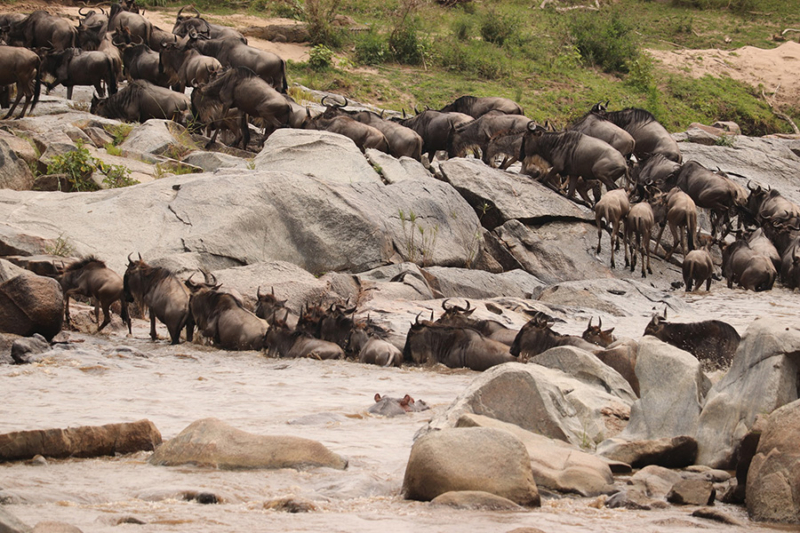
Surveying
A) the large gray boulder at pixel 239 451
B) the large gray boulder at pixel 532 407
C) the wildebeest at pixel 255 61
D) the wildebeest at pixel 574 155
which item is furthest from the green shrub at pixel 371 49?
the large gray boulder at pixel 239 451

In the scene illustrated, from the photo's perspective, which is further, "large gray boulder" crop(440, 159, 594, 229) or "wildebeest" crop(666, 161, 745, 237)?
"wildebeest" crop(666, 161, 745, 237)

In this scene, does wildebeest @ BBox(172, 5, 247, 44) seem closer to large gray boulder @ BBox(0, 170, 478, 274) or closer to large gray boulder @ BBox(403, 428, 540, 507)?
large gray boulder @ BBox(0, 170, 478, 274)

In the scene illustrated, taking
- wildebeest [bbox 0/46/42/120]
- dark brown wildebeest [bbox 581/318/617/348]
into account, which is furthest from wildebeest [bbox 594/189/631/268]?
wildebeest [bbox 0/46/42/120]

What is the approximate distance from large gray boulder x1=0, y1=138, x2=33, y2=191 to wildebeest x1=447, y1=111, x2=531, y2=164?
9.10 m

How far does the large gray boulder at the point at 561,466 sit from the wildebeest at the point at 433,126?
14.8m

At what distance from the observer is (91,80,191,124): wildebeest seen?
719 inches

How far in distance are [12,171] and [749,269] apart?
1293cm

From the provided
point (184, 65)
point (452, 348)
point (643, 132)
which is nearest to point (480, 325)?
point (452, 348)

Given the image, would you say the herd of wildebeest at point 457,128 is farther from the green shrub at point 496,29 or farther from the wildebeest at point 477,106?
the green shrub at point 496,29

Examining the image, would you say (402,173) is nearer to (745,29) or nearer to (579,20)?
(579,20)

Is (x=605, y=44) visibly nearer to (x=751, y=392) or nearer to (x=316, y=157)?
(x=316, y=157)

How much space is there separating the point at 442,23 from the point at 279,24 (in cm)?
735

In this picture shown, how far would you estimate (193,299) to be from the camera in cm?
983

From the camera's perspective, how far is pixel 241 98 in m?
17.2
